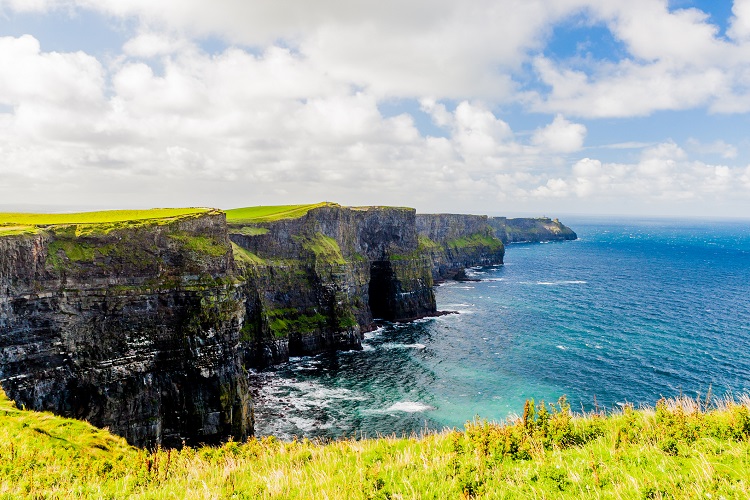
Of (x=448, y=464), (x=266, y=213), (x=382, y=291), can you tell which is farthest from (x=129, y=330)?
(x=382, y=291)

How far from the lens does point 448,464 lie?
12.6m

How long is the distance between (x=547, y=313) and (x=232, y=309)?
82.5 meters

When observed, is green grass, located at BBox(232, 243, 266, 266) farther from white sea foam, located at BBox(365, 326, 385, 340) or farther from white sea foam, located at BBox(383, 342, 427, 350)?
white sea foam, located at BBox(383, 342, 427, 350)

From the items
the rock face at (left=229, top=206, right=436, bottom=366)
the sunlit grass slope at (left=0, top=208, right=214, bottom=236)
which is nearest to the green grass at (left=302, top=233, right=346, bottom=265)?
the rock face at (left=229, top=206, right=436, bottom=366)

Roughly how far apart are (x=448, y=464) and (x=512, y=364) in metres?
65.7

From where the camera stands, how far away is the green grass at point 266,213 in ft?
283

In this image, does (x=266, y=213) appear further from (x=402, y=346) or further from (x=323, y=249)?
(x=402, y=346)

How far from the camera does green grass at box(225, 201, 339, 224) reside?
283 feet

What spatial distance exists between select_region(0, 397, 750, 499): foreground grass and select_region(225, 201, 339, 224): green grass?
6966cm

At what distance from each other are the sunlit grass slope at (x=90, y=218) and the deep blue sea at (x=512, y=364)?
2773 centimetres

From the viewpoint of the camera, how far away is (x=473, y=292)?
5418 inches

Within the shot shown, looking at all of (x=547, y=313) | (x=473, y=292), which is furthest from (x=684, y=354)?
(x=473, y=292)

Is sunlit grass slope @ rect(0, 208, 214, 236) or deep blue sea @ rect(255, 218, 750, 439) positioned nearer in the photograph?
sunlit grass slope @ rect(0, 208, 214, 236)

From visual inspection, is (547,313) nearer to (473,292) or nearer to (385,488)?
(473,292)
